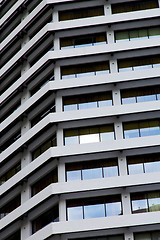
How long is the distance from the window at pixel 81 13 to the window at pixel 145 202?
13972mm

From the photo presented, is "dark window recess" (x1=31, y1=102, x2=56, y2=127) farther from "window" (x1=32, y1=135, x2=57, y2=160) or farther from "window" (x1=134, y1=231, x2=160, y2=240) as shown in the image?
"window" (x1=134, y1=231, x2=160, y2=240)

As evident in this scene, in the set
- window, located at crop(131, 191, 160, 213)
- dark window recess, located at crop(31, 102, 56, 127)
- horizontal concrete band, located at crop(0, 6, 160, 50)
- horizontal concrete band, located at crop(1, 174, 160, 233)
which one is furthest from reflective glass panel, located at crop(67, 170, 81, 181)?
horizontal concrete band, located at crop(0, 6, 160, 50)

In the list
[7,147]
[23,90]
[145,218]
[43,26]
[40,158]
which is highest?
[43,26]

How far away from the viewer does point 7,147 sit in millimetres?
41281

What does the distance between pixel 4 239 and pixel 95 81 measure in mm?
12436

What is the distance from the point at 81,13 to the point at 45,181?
41.9 feet

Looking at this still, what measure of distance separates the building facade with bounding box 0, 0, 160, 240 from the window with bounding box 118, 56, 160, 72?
69 millimetres

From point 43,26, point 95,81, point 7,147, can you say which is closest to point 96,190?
point 95,81

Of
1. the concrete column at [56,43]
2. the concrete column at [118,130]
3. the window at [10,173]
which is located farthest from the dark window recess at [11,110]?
the concrete column at [118,130]

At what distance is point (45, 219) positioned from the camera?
3500cm

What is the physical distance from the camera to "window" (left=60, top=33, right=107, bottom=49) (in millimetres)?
38781

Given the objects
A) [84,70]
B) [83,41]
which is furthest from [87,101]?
[83,41]

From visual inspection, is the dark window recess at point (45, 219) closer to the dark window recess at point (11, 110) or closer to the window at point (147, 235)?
the window at point (147, 235)

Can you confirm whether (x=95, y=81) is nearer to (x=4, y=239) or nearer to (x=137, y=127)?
(x=137, y=127)
